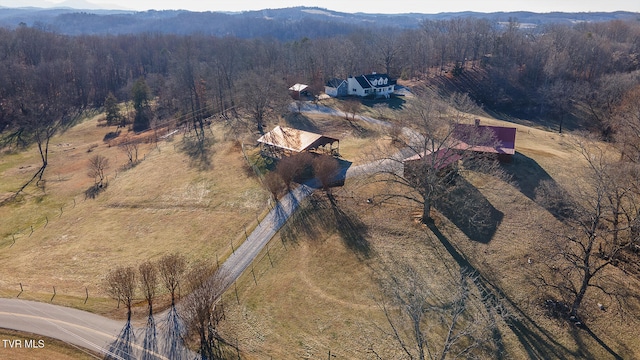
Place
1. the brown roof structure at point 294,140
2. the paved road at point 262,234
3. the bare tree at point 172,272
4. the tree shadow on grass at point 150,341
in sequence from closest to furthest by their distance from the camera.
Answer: the tree shadow on grass at point 150,341, the bare tree at point 172,272, the paved road at point 262,234, the brown roof structure at point 294,140

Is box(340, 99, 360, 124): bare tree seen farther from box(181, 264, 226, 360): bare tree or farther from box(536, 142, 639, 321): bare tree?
box(181, 264, 226, 360): bare tree

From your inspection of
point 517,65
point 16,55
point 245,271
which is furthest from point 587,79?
point 16,55

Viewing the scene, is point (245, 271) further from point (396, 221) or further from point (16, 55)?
point (16, 55)

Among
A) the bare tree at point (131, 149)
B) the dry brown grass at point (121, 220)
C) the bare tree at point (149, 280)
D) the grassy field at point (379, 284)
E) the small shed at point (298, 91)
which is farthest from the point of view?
the small shed at point (298, 91)

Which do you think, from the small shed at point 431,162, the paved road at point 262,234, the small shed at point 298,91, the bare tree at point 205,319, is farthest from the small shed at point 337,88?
the bare tree at point 205,319

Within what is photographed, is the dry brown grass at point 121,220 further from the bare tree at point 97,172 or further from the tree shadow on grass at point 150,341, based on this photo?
the tree shadow on grass at point 150,341

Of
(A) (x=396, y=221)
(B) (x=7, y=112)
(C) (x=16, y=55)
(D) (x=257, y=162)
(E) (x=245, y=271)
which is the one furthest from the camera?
(C) (x=16, y=55)

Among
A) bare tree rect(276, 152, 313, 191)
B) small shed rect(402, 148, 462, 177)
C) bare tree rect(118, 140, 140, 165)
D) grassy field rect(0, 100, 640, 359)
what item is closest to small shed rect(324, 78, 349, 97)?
grassy field rect(0, 100, 640, 359)

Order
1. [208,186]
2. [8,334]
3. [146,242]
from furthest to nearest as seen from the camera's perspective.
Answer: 1. [208,186]
2. [146,242]
3. [8,334]
